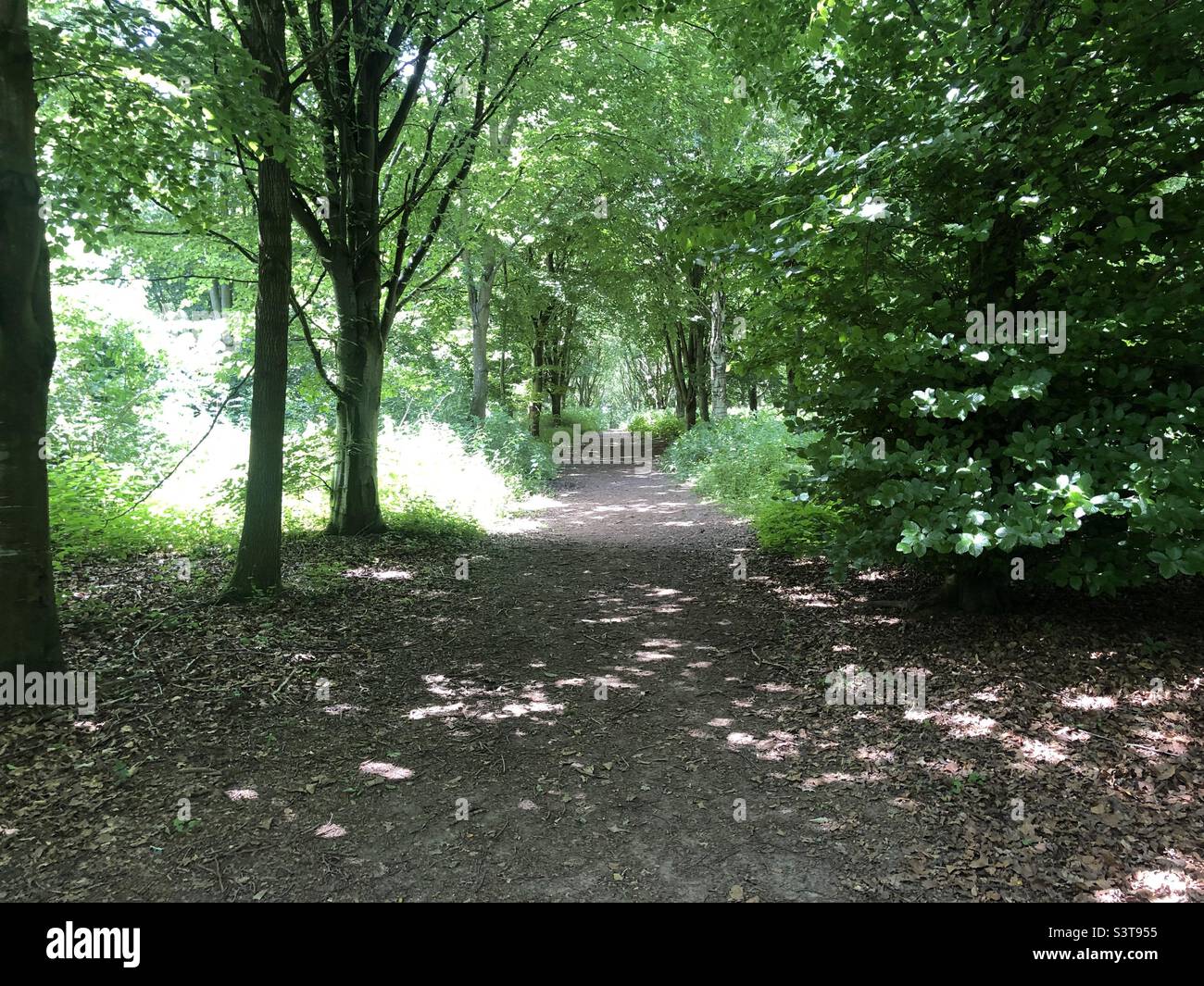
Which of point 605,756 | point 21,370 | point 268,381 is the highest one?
point 268,381

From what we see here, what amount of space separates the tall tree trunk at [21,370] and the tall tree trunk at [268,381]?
79.7 inches

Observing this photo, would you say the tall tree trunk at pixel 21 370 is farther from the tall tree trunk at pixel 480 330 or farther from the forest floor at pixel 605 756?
the tall tree trunk at pixel 480 330

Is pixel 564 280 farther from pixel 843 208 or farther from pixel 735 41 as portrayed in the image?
pixel 843 208

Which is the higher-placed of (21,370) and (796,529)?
(21,370)

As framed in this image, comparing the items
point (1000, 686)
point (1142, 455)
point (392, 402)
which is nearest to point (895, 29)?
point (1142, 455)

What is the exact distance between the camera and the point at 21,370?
4395 millimetres

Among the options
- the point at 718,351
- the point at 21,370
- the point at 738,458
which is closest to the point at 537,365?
the point at 718,351

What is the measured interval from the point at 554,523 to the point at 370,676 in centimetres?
744

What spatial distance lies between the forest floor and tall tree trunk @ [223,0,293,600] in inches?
19.1

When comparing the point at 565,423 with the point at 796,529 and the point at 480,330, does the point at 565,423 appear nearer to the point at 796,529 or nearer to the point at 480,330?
the point at 480,330

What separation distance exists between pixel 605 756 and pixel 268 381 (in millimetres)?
4996

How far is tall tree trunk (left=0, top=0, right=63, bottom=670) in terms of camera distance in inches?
169

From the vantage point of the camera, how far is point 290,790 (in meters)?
3.86

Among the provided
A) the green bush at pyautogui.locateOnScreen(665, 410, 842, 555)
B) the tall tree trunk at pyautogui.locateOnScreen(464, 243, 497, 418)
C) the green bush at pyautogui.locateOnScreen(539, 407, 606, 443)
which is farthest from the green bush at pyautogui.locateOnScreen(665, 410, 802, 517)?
the green bush at pyautogui.locateOnScreen(539, 407, 606, 443)
